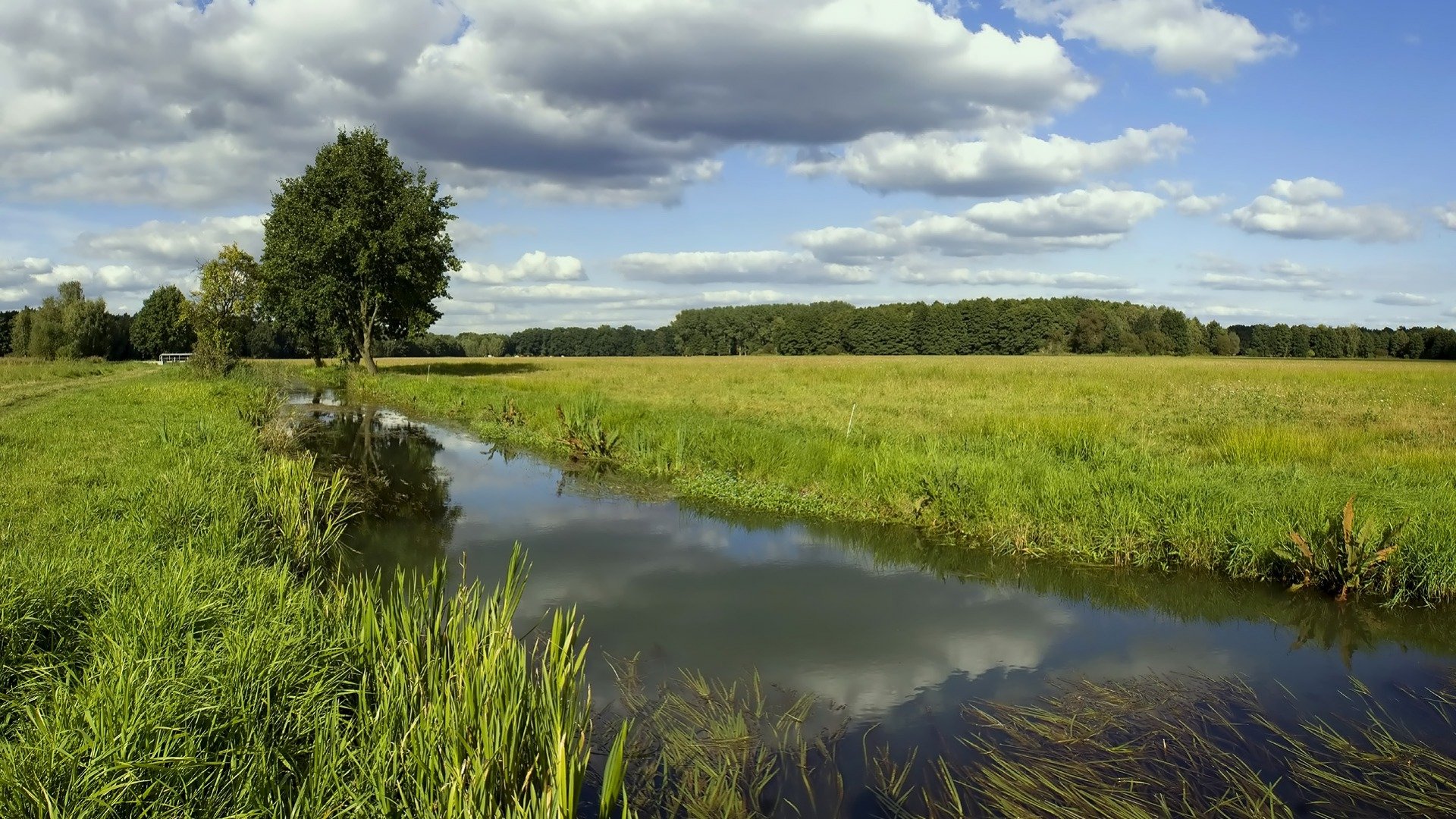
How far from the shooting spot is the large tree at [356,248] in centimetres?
3903

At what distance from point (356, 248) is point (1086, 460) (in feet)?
118

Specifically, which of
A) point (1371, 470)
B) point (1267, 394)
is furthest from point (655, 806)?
point (1267, 394)

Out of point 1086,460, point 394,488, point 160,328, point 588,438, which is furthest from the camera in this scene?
point 160,328

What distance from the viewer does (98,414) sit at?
1673 centimetres

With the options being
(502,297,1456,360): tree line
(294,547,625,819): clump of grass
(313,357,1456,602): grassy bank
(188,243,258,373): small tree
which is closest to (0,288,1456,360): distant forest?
(502,297,1456,360): tree line

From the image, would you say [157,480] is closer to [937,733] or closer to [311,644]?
[311,644]

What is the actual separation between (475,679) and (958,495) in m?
8.46

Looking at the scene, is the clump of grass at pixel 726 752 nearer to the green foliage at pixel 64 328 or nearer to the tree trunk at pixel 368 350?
the tree trunk at pixel 368 350

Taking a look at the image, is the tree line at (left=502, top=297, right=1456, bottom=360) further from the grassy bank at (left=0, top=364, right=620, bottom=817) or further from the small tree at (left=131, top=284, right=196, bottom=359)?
the grassy bank at (left=0, top=364, right=620, bottom=817)

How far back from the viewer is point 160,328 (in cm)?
7906

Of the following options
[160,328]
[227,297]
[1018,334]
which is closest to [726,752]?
[227,297]

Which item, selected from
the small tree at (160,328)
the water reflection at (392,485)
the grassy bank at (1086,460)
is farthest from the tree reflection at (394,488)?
the small tree at (160,328)

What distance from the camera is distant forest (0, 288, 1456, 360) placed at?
301ft

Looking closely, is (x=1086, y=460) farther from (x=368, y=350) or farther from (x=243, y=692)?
(x=368, y=350)
